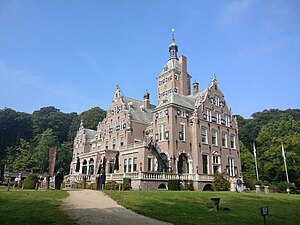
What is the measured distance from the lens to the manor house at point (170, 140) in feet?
118

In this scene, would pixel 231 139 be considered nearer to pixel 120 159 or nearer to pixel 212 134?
pixel 212 134

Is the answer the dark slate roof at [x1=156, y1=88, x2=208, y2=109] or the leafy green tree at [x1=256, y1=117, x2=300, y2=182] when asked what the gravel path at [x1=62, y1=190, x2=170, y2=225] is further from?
the leafy green tree at [x1=256, y1=117, x2=300, y2=182]

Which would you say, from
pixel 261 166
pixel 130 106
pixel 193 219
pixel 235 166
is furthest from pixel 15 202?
pixel 261 166

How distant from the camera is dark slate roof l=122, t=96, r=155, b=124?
46.8 metres

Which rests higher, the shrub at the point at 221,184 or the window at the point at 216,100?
the window at the point at 216,100

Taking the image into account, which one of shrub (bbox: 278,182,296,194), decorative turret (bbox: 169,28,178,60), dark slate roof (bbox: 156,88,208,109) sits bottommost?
shrub (bbox: 278,182,296,194)

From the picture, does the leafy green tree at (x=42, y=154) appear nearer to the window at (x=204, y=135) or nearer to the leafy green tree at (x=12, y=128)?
the leafy green tree at (x=12, y=128)

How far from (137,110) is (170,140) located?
13145 mm

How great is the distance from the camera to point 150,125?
4666cm

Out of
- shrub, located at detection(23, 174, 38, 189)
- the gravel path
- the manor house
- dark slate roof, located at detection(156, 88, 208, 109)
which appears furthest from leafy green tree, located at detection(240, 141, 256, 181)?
the gravel path

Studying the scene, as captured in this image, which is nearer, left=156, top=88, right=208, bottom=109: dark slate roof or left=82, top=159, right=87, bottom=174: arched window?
left=156, top=88, right=208, bottom=109: dark slate roof

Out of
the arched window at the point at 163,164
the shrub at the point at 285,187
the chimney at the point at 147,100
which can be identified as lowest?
the shrub at the point at 285,187

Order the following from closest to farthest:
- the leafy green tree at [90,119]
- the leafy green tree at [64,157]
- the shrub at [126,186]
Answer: the shrub at [126,186] → the leafy green tree at [64,157] → the leafy green tree at [90,119]

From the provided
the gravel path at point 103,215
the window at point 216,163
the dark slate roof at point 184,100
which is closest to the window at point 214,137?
the window at point 216,163
